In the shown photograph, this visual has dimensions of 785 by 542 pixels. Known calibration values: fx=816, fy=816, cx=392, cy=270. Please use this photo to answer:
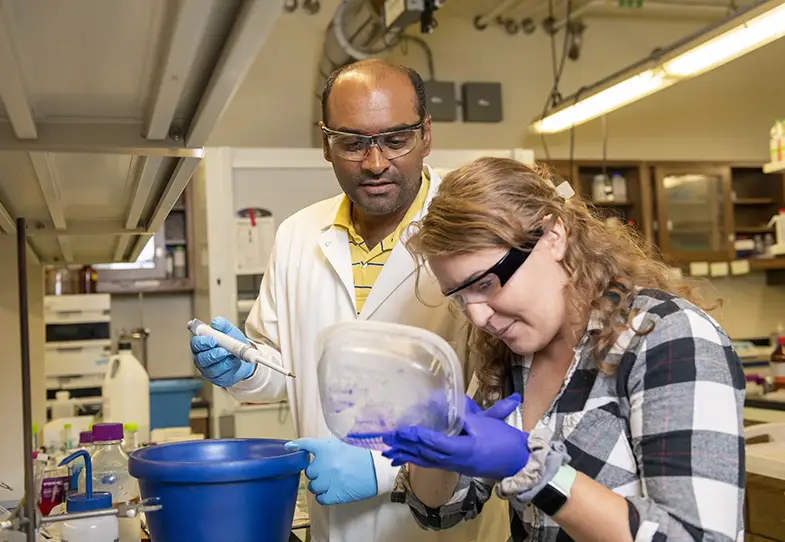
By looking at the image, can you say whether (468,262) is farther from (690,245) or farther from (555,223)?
(690,245)

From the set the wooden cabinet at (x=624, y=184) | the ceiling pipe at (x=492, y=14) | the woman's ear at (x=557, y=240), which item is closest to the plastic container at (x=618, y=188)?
the wooden cabinet at (x=624, y=184)

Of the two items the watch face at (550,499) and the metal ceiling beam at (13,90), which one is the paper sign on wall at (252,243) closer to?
the metal ceiling beam at (13,90)

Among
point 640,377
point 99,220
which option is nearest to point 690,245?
point 99,220

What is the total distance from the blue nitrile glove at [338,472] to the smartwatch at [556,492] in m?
0.49

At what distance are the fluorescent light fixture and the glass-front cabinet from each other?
1257mm

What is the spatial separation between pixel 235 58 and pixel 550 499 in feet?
2.11

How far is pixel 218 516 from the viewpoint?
1225 mm

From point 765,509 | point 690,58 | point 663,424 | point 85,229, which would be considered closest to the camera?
point 663,424

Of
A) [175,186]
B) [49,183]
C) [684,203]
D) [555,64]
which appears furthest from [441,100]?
[49,183]

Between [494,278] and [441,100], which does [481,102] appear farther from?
[494,278]

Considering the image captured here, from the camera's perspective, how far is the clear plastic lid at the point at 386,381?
3.45 ft

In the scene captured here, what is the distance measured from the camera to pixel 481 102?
Result: 17.0ft

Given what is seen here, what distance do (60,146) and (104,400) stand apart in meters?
2.02

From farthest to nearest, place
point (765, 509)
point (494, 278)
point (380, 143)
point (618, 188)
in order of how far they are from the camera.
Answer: point (618, 188), point (765, 509), point (380, 143), point (494, 278)
